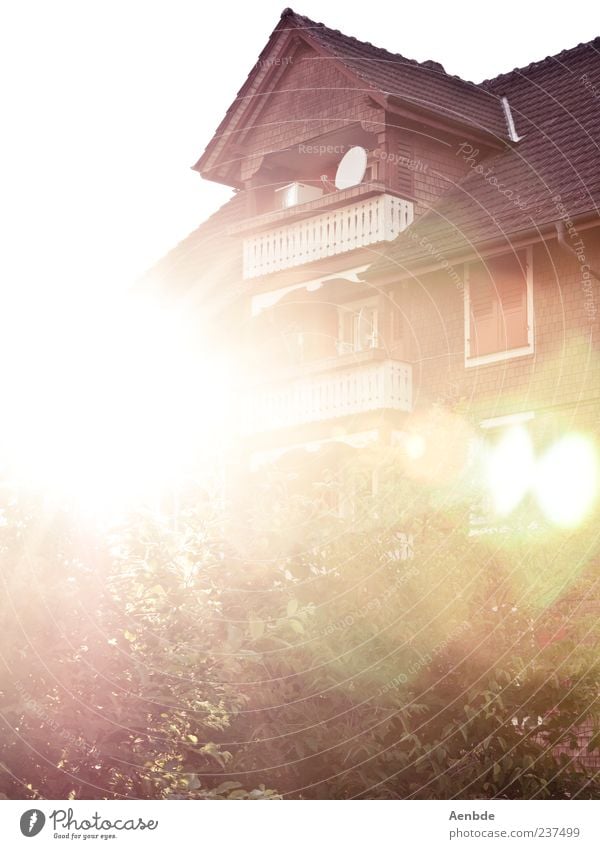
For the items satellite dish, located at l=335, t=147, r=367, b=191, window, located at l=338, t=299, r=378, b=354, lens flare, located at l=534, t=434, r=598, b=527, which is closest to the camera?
lens flare, located at l=534, t=434, r=598, b=527

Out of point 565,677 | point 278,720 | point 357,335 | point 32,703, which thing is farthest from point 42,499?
point 357,335

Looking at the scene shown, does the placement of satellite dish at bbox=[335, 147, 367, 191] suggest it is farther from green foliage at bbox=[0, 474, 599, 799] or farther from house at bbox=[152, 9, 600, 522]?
green foliage at bbox=[0, 474, 599, 799]

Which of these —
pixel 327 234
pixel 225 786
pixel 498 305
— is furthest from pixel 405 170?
pixel 225 786

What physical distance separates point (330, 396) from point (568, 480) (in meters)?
8.63

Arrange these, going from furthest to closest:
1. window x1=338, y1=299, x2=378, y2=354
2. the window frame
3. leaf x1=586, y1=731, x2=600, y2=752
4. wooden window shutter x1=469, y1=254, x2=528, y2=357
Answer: window x1=338, y1=299, x2=378, y2=354
wooden window shutter x1=469, y1=254, x2=528, y2=357
the window frame
leaf x1=586, y1=731, x2=600, y2=752

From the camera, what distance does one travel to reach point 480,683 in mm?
10719

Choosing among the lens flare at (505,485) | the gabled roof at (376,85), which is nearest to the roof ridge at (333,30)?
the gabled roof at (376,85)

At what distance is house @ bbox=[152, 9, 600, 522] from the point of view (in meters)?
20.7

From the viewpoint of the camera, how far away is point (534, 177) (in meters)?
22.1

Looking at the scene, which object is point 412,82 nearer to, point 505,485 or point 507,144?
point 507,144

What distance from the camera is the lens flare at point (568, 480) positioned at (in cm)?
1125

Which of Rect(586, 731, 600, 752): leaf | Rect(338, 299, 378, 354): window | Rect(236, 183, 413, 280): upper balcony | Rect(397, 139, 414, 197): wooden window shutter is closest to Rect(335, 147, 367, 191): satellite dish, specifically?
Rect(236, 183, 413, 280): upper balcony

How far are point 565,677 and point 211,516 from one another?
3.13 metres

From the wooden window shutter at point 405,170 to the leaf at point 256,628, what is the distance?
582 inches
